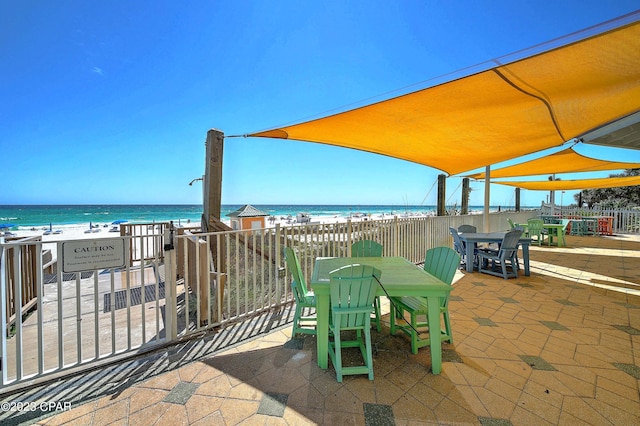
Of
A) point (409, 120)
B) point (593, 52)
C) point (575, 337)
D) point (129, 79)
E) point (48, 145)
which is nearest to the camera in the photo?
point (593, 52)

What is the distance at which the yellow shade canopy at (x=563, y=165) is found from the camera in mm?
5334

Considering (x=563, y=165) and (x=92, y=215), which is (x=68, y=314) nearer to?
(x=563, y=165)

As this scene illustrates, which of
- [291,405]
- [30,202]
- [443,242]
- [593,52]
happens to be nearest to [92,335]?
[291,405]

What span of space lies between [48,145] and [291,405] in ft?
152

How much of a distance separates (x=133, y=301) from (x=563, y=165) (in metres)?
9.59

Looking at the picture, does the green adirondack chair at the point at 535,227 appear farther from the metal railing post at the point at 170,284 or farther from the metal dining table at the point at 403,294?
the metal railing post at the point at 170,284

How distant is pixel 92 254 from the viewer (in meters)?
1.89

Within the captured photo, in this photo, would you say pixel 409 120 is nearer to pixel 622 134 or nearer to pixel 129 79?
pixel 622 134

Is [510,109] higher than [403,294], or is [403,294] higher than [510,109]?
[510,109]

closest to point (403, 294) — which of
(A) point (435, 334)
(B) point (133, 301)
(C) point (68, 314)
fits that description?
(A) point (435, 334)

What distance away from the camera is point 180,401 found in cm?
158

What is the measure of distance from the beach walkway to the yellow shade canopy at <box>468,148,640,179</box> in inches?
150

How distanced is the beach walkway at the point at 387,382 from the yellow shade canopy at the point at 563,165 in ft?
12.5

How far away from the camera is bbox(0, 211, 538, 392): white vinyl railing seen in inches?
68.4
